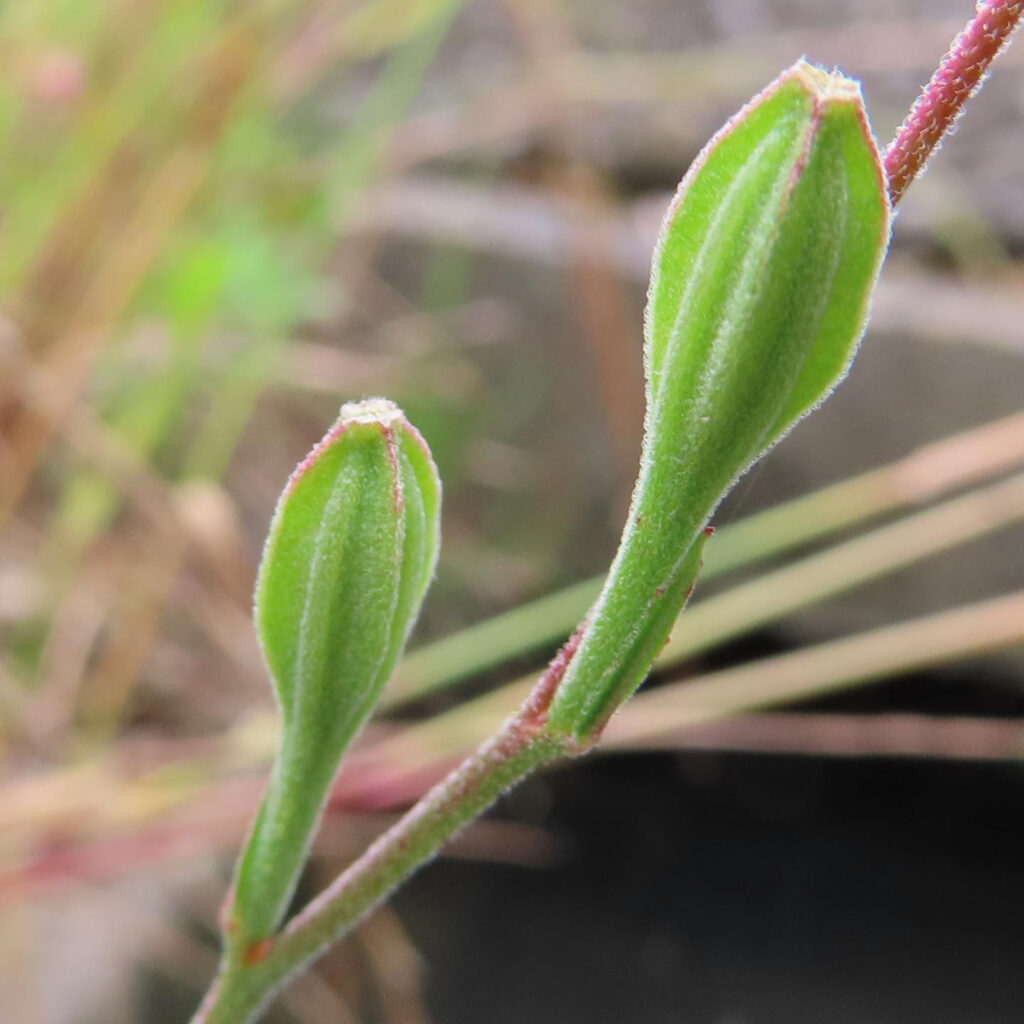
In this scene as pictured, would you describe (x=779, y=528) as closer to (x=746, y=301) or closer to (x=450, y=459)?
(x=450, y=459)

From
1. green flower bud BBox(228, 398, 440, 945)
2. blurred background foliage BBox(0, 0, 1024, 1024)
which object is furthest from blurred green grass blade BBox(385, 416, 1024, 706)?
green flower bud BBox(228, 398, 440, 945)

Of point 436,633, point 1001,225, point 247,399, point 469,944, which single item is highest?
point 1001,225

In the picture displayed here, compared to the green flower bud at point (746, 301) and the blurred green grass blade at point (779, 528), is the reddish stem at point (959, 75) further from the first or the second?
the blurred green grass blade at point (779, 528)

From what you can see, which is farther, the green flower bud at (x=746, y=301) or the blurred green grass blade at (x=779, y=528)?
the blurred green grass blade at (x=779, y=528)

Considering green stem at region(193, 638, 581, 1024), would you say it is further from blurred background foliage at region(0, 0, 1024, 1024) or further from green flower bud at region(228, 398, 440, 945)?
blurred background foliage at region(0, 0, 1024, 1024)

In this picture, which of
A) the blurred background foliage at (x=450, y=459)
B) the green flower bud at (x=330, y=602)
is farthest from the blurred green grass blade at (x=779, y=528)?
the green flower bud at (x=330, y=602)

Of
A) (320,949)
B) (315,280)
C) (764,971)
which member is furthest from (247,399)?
(320,949)

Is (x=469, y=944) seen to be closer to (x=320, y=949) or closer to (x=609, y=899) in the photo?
(x=609, y=899)
